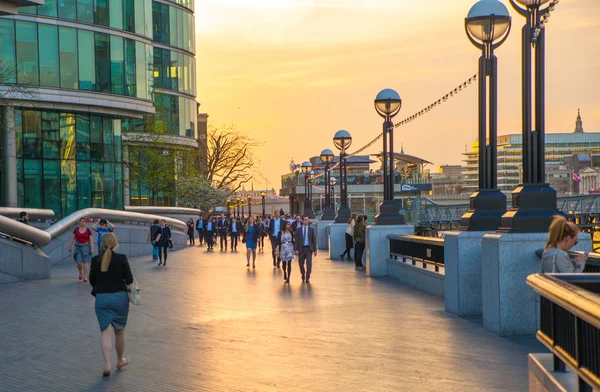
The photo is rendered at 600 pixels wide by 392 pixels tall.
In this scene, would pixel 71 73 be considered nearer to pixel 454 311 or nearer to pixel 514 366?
pixel 454 311

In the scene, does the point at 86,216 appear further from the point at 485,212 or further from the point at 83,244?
the point at 485,212

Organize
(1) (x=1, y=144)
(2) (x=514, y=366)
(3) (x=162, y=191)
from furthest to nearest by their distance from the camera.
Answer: (3) (x=162, y=191)
(1) (x=1, y=144)
(2) (x=514, y=366)

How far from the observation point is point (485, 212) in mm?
13906

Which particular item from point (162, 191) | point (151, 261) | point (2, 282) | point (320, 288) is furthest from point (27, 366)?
point (162, 191)

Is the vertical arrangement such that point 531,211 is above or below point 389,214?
above

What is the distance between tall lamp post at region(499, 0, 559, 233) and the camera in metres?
11.1

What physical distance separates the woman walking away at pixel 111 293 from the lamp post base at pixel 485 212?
6.14m

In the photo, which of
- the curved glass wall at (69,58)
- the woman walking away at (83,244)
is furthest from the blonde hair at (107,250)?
the curved glass wall at (69,58)

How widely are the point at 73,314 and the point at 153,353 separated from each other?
15.6 feet

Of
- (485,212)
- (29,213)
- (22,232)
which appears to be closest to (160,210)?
(29,213)

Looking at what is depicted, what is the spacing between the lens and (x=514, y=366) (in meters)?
9.09

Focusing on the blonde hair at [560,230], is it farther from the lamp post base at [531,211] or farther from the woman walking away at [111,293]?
the woman walking away at [111,293]

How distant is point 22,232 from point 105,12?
2535cm

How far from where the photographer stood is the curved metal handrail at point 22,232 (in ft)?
71.5
